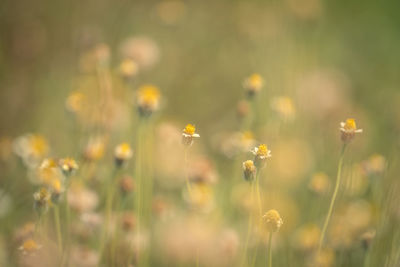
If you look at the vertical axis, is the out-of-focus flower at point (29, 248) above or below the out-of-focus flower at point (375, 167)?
below

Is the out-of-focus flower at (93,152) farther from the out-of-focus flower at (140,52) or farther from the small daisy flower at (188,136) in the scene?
the out-of-focus flower at (140,52)

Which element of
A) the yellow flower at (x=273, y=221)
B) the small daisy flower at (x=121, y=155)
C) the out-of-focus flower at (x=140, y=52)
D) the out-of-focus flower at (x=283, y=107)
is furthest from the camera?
the out-of-focus flower at (x=140, y=52)

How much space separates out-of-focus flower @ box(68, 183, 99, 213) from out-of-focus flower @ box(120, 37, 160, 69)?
88 centimetres

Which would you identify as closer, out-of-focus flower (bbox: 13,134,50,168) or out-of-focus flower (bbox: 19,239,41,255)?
out-of-focus flower (bbox: 19,239,41,255)

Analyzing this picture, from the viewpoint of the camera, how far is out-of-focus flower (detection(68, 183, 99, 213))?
4.42 ft

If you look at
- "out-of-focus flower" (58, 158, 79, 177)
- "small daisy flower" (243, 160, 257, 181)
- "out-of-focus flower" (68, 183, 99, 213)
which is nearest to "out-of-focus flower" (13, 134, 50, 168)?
"out-of-focus flower" (68, 183, 99, 213)

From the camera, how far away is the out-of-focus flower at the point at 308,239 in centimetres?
136

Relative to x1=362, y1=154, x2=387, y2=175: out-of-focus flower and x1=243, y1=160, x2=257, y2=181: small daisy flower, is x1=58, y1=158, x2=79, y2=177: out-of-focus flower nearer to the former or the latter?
x1=243, y1=160, x2=257, y2=181: small daisy flower

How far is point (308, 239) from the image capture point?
1.38 m

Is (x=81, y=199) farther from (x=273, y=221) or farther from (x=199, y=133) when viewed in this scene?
(x=199, y=133)

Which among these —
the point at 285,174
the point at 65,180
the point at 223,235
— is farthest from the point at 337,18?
the point at 65,180

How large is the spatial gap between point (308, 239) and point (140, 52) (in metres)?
1.30

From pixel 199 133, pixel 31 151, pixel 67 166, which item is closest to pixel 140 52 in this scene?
pixel 199 133

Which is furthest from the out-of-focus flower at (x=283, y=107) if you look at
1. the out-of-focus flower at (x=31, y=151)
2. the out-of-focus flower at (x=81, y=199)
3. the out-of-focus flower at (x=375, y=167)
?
the out-of-focus flower at (x=31, y=151)
